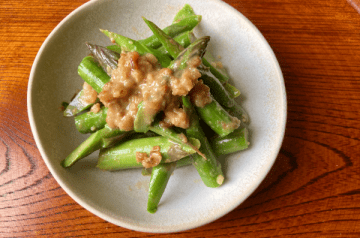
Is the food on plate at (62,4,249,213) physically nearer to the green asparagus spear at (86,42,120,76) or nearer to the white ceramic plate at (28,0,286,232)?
the green asparagus spear at (86,42,120,76)

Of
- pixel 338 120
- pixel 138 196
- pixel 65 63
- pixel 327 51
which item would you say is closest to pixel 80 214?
pixel 138 196

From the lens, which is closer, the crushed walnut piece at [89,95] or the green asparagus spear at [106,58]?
the green asparagus spear at [106,58]

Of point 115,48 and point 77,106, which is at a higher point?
point 115,48

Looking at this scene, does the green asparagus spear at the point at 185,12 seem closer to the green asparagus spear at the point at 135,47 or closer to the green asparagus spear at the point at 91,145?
the green asparagus spear at the point at 135,47

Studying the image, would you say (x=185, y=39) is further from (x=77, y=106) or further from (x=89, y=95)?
(x=77, y=106)

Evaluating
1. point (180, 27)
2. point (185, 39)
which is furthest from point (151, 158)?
point (180, 27)

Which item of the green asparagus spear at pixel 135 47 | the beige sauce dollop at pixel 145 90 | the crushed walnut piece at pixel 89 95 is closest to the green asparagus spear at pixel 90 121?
the crushed walnut piece at pixel 89 95

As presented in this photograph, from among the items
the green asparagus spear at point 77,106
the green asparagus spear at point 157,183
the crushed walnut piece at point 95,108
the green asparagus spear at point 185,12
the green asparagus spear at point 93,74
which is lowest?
the green asparagus spear at point 157,183
